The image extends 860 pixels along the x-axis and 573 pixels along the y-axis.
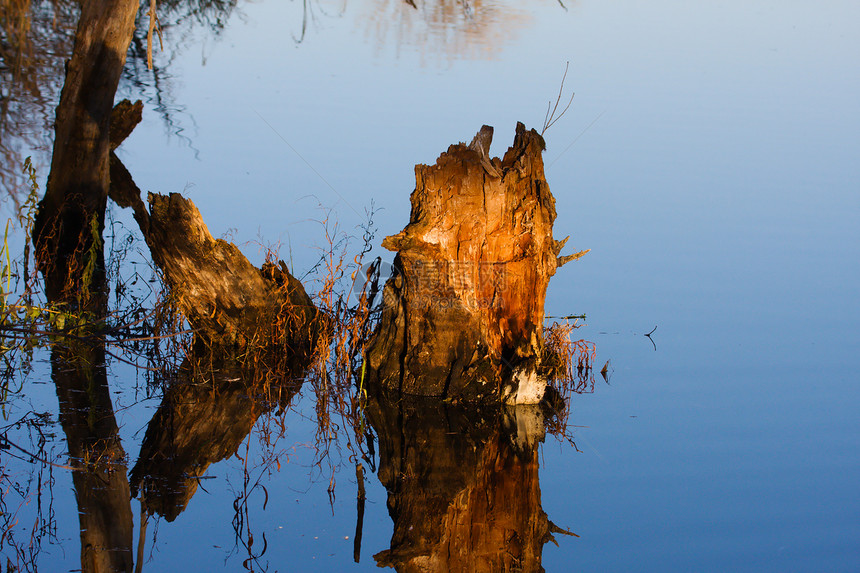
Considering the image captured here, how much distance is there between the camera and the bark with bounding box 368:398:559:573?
394 centimetres

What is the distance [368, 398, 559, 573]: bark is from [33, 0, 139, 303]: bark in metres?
2.95

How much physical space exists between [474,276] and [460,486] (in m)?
1.36

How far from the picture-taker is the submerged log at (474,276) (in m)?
5.22

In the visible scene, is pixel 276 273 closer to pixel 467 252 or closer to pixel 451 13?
pixel 467 252

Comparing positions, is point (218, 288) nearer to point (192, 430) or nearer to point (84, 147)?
point (192, 430)

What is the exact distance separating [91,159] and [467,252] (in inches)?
128

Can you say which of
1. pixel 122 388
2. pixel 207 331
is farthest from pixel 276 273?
pixel 122 388

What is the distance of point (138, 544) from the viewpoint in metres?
3.78

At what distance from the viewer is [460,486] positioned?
4449 millimetres

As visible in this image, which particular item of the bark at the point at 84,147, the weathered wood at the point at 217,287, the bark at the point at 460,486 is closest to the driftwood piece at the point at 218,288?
the weathered wood at the point at 217,287

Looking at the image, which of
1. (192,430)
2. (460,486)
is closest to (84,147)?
(192,430)

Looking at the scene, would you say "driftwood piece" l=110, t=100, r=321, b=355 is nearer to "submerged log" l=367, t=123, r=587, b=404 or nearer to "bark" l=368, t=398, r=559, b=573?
"submerged log" l=367, t=123, r=587, b=404

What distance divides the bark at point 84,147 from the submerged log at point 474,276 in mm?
2603

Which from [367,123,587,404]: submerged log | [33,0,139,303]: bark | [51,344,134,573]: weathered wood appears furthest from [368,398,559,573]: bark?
[33,0,139,303]: bark
